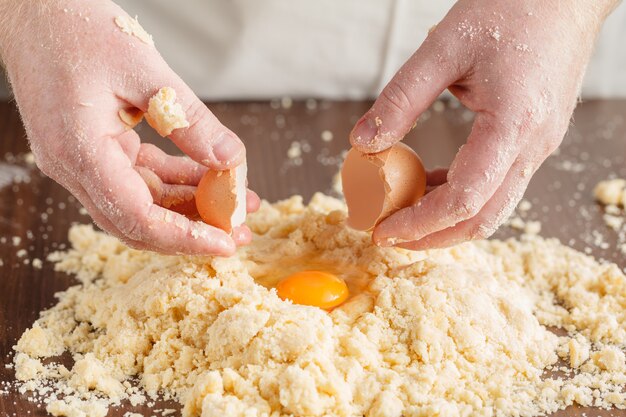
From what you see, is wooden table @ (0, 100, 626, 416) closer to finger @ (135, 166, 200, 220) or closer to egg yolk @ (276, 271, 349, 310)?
finger @ (135, 166, 200, 220)

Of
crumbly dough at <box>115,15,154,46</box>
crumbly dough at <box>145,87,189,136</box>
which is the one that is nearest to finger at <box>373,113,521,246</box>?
crumbly dough at <box>145,87,189,136</box>

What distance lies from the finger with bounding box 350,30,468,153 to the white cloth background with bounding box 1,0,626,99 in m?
0.92

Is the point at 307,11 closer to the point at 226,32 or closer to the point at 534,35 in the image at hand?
the point at 226,32

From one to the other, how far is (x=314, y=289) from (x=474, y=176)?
34cm

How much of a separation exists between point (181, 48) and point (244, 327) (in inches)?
45.8

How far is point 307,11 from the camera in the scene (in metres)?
2.22

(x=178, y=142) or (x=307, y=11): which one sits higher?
(x=307, y=11)

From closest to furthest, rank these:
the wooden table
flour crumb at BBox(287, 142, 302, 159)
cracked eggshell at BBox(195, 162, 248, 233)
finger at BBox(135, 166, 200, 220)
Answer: cracked eggshell at BBox(195, 162, 248, 233), finger at BBox(135, 166, 200, 220), the wooden table, flour crumb at BBox(287, 142, 302, 159)

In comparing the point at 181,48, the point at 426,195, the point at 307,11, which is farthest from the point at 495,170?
the point at 181,48

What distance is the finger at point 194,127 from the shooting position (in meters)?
1.29

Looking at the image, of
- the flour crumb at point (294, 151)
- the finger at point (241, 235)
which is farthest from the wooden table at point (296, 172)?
the finger at point (241, 235)

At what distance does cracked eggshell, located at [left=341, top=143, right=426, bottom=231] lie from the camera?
55.6 inches

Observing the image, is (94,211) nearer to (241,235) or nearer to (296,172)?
(241,235)

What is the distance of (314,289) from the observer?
1.44 m
